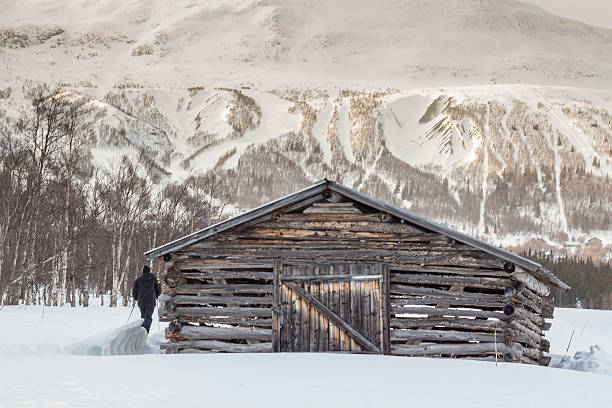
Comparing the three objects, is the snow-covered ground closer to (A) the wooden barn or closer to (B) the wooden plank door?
(B) the wooden plank door

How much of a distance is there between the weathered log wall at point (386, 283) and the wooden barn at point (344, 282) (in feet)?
0.07

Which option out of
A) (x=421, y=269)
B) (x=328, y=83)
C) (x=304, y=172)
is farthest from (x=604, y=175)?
(x=421, y=269)

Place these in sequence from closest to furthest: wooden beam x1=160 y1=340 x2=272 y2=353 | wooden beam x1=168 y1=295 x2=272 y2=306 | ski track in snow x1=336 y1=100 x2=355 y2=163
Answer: wooden beam x1=160 y1=340 x2=272 y2=353 < wooden beam x1=168 y1=295 x2=272 y2=306 < ski track in snow x1=336 y1=100 x2=355 y2=163

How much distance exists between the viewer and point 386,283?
1453 centimetres

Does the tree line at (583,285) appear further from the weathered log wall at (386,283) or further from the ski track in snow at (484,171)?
the weathered log wall at (386,283)

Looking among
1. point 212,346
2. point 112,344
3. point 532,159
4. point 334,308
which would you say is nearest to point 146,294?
point 212,346

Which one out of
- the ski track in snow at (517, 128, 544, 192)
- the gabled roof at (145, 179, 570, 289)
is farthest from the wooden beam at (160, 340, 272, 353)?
the ski track in snow at (517, 128, 544, 192)

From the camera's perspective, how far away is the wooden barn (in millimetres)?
14492

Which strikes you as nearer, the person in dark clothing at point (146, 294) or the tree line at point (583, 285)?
the person in dark clothing at point (146, 294)

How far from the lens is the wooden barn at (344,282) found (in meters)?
14.5

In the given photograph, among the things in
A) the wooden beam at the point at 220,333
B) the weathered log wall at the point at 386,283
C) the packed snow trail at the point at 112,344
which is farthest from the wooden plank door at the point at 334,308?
the packed snow trail at the point at 112,344

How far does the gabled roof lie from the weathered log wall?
0.28 m

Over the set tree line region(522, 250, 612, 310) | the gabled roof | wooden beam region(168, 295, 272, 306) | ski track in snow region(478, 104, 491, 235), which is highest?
ski track in snow region(478, 104, 491, 235)

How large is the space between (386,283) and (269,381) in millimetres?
4956
